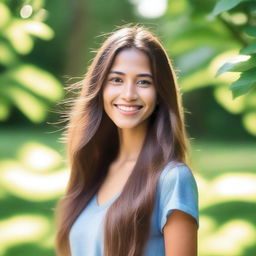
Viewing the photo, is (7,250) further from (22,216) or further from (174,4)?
(174,4)

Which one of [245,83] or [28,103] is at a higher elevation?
[28,103]

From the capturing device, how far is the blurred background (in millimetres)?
1957

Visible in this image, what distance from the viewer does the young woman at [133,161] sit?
1.79 meters

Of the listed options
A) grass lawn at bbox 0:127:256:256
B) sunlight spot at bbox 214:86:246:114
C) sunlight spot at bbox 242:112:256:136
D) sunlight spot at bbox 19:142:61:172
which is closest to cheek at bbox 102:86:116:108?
sunlight spot at bbox 214:86:246:114

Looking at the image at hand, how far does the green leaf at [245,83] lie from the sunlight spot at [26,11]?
628 millimetres

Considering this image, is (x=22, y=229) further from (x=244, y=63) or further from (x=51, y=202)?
(x=244, y=63)

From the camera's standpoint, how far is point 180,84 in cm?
246

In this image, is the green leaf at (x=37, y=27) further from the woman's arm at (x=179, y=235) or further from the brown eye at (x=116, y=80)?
the woman's arm at (x=179, y=235)

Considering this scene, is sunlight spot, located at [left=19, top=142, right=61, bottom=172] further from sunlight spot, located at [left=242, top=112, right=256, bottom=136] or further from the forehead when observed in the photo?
the forehead

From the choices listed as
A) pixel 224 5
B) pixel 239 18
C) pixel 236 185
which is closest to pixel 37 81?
pixel 239 18

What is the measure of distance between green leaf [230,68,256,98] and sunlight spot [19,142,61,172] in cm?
445

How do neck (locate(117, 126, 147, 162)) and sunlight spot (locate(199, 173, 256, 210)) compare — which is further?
sunlight spot (locate(199, 173, 256, 210))

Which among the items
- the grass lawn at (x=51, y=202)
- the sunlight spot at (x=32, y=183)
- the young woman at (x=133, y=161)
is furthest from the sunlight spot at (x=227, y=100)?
the sunlight spot at (x=32, y=183)

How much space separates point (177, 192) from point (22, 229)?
3.80 meters
